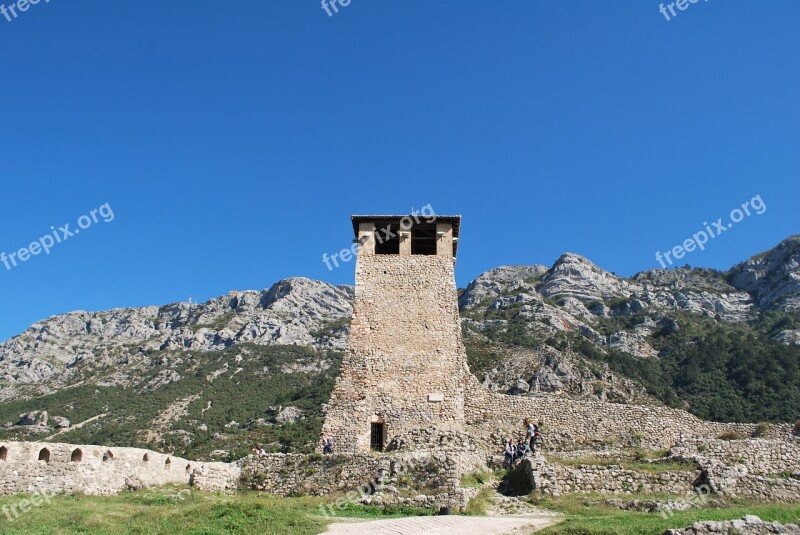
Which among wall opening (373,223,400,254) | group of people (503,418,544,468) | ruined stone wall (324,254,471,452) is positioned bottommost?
group of people (503,418,544,468)

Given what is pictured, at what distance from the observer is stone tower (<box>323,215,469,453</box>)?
21203mm

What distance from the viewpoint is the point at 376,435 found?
69.5 feet

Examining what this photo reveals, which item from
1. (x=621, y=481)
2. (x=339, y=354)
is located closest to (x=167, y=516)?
(x=621, y=481)

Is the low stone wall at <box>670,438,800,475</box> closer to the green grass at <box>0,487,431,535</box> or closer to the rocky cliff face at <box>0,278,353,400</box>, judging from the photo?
the green grass at <box>0,487,431,535</box>

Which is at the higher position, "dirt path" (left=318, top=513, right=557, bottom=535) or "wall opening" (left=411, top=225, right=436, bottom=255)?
"wall opening" (left=411, top=225, right=436, bottom=255)

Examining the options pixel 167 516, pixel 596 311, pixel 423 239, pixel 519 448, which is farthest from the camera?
→ pixel 596 311

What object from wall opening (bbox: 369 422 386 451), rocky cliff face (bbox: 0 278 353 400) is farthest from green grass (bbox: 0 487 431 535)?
rocky cliff face (bbox: 0 278 353 400)

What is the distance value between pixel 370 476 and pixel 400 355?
6.52m

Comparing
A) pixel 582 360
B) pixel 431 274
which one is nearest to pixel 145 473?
pixel 431 274

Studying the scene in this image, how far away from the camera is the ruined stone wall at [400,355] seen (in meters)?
21.2

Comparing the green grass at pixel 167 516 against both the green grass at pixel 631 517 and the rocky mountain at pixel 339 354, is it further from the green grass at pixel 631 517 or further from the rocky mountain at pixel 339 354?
the rocky mountain at pixel 339 354

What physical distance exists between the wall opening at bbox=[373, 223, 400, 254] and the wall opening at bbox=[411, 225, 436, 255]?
0.83 m

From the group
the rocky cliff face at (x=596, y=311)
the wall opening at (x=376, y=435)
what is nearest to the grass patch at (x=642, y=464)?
the wall opening at (x=376, y=435)

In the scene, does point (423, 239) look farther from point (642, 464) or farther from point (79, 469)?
point (79, 469)
